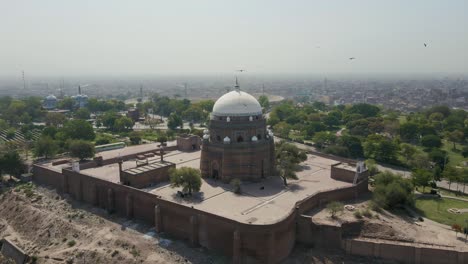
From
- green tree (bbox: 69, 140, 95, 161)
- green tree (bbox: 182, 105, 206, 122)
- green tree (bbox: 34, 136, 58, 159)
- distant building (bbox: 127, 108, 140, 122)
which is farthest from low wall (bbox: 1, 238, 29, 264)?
green tree (bbox: 182, 105, 206, 122)

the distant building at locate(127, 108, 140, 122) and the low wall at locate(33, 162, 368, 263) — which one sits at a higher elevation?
the distant building at locate(127, 108, 140, 122)

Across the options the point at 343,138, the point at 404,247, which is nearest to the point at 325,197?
the point at 404,247

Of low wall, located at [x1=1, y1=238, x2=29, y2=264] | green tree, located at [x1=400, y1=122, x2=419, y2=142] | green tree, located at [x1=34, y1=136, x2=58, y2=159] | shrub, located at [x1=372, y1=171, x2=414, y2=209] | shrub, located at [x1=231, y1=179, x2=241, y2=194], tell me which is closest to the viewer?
low wall, located at [x1=1, y1=238, x2=29, y2=264]

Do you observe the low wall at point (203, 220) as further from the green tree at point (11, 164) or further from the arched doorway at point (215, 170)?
the green tree at point (11, 164)

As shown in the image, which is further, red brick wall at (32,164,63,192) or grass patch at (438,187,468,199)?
red brick wall at (32,164,63,192)

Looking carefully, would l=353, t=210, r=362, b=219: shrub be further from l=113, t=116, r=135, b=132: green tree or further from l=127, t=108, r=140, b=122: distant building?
l=127, t=108, r=140, b=122: distant building
